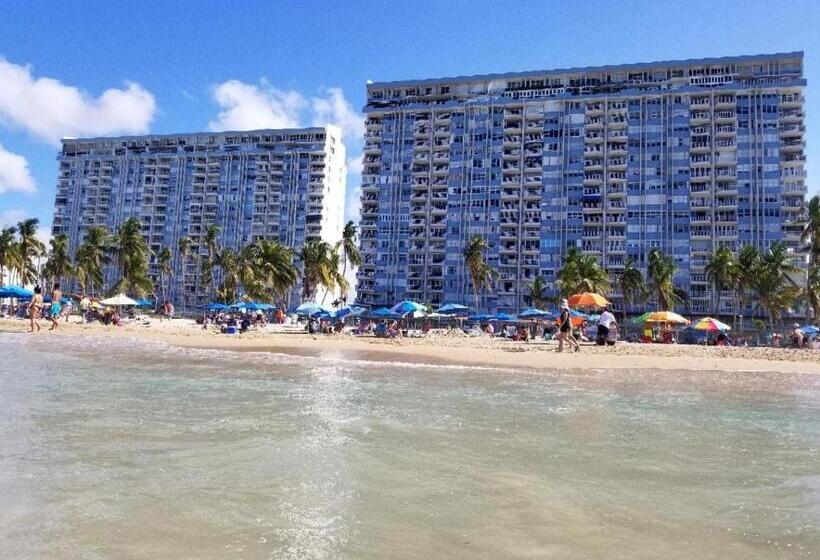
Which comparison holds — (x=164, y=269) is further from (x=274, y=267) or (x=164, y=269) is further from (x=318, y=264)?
(x=274, y=267)

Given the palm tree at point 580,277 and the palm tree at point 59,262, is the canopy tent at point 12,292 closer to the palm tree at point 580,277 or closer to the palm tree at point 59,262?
the palm tree at point 59,262

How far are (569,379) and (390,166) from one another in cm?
9103

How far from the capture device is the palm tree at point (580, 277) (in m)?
79.2

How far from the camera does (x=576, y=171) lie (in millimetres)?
98500

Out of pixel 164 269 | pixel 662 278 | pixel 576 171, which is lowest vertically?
pixel 662 278

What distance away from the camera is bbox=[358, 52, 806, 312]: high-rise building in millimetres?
90500

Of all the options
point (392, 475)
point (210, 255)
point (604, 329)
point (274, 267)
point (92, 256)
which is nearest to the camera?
point (392, 475)

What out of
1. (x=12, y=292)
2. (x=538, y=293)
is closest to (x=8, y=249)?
(x=12, y=292)

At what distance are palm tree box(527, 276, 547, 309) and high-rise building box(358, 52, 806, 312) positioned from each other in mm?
2217

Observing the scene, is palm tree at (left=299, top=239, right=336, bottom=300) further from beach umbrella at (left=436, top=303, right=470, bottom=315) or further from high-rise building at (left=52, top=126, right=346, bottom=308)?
high-rise building at (left=52, top=126, right=346, bottom=308)

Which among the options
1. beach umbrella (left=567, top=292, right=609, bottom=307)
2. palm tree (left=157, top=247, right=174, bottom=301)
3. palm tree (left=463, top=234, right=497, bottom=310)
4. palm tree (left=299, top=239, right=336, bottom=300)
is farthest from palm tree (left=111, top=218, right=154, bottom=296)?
beach umbrella (left=567, top=292, right=609, bottom=307)

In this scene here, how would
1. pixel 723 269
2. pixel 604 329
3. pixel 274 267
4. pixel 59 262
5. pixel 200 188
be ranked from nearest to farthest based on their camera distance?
pixel 604 329
pixel 723 269
pixel 274 267
pixel 59 262
pixel 200 188

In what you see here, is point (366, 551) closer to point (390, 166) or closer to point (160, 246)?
point (390, 166)

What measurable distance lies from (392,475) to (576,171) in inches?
3836
